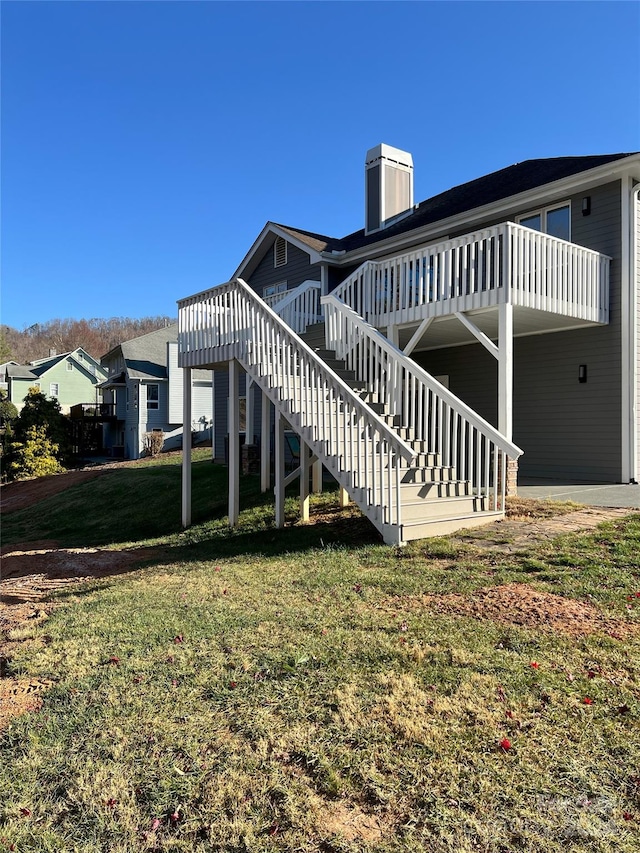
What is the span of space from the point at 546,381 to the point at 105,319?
77145mm

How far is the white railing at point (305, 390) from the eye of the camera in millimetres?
6582

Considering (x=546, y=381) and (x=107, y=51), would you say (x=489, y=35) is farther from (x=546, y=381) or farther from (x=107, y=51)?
(x=107, y=51)

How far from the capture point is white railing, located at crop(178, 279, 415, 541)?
6.58 metres

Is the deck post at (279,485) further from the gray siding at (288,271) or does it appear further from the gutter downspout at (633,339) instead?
the gray siding at (288,271)

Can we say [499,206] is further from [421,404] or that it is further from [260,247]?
[260,247]

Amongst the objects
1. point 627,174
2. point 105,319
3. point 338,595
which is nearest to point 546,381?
point 627,174

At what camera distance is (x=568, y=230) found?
11156mm

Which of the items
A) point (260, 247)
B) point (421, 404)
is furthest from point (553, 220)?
point (260, 247)

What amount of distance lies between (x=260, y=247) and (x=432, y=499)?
45.6 feet

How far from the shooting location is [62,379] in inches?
1817

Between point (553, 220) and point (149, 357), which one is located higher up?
point (149, 357)

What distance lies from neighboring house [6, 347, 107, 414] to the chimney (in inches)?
1299

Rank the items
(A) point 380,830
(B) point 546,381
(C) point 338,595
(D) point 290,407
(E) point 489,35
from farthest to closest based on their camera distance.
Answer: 1. (B) point 546,381
2. (E) point 489,35
3. (D) point 290,407
4. (C) point 338,595
5. (A) point 380,830

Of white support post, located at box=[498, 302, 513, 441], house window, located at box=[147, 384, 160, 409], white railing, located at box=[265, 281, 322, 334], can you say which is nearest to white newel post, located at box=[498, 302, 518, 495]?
white support post, located at box=[498, 302, 513, 441]
